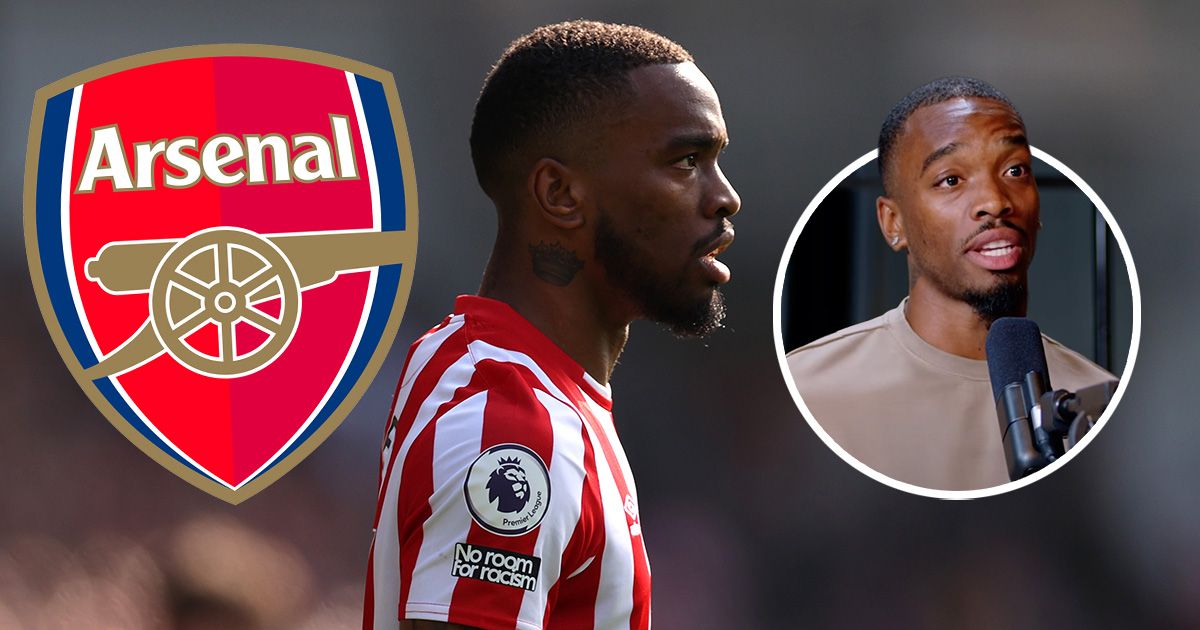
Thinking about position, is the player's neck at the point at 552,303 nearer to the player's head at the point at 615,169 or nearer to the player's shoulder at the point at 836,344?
the player's head at the point at 615,169

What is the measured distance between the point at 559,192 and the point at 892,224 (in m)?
1.00

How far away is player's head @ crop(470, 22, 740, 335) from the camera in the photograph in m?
1.16

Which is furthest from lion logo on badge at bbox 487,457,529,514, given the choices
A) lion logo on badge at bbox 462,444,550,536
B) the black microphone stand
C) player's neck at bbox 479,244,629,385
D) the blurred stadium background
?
the blurred stadium background

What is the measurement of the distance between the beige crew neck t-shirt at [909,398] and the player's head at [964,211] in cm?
11

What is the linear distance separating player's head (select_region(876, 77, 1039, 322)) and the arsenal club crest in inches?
39.6

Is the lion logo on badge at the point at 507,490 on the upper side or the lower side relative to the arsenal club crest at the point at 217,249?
lower

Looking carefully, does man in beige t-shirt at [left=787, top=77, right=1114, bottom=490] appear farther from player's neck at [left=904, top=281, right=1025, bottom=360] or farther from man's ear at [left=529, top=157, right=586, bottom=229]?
man's ear at [left=529, top=157, right=586, bottom=229]

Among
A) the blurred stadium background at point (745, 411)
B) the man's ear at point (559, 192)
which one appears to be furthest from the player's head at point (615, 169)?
the blurred stadium background at point (745, 411)

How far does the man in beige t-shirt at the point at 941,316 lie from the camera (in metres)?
1.90

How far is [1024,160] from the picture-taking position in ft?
6.83

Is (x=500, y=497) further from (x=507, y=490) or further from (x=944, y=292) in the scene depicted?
(x=944, y=292)

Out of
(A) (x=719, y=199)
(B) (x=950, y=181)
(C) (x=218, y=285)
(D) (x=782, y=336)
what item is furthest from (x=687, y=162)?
(C) (x=218, y=285)

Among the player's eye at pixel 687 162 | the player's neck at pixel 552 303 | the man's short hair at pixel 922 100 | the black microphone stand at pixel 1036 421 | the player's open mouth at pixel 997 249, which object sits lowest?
the black microphone stand at pixel 1036 421

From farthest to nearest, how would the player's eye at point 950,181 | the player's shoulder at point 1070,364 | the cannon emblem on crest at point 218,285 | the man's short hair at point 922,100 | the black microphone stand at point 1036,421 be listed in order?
the cannon emblem on crest at point 218,285, the man's short hair at point 922,100, the player's shoulder at point 1070,364, the player's eye at point 950,181, the black microphone stand at point 1036,421
